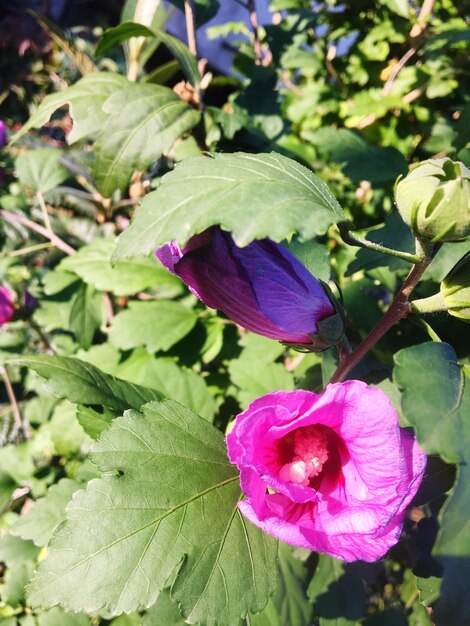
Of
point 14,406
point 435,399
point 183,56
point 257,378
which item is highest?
point 183,56

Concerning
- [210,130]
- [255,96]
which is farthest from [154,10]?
[210,130]

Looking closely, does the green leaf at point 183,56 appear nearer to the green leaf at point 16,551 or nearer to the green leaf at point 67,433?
the green leaf at point 67,433

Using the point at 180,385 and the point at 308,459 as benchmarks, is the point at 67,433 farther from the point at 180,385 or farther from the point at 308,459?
the point at 308,459

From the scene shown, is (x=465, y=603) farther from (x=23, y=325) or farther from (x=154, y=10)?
(x=23, y=325)

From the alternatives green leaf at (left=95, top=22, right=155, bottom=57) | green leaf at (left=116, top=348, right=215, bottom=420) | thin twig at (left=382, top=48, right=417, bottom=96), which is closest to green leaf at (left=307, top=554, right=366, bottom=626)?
green leaf at (left=116, top=348, right=215, bottom=420)

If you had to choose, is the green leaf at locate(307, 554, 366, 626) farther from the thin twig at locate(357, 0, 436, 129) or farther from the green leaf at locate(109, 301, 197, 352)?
the thin twig at locate(357, 0, 436, 129)

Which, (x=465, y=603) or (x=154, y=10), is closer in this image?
(x=465, y=603)

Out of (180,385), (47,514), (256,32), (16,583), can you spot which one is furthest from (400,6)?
(16,583)
